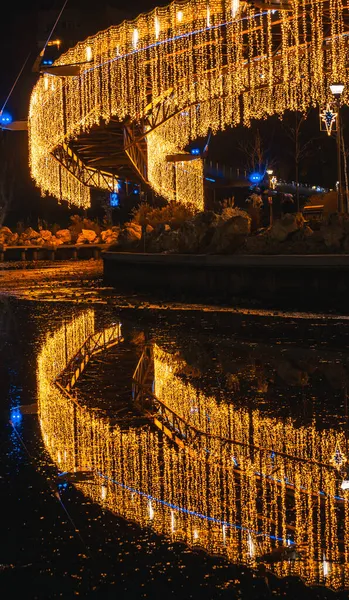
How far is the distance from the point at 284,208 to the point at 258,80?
861 cm

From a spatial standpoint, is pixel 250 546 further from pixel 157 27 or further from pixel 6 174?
pixel 6 174

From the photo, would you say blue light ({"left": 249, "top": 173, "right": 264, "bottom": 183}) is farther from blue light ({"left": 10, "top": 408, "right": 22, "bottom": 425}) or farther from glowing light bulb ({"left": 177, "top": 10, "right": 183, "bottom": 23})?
blue light ({"left": 10, "top": 408, "right": 22, "bottom": 425})

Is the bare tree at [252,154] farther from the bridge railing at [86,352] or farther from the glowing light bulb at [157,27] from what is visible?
the bridge railing at [86,352]

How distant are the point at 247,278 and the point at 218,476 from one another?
12.4 meters

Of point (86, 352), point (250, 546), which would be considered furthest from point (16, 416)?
point (86, 352)

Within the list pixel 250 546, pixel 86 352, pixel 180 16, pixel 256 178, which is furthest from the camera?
pixel 256 178

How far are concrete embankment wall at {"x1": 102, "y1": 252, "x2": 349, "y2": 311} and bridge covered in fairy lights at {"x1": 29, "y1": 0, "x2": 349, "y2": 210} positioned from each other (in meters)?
5.71

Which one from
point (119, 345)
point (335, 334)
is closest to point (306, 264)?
point (335, 334)

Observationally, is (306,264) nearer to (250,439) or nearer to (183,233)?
(183,233)

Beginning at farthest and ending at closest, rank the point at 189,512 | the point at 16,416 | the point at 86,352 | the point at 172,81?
1. the point at 172,81
2. the point at 86,352
3. the point at 16,416
4. the point at 189,512

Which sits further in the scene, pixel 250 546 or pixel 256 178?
pixel 256 178

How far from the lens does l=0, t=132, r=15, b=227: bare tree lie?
86.8 metres

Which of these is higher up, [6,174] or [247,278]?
[6,174]

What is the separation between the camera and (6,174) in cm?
9150
